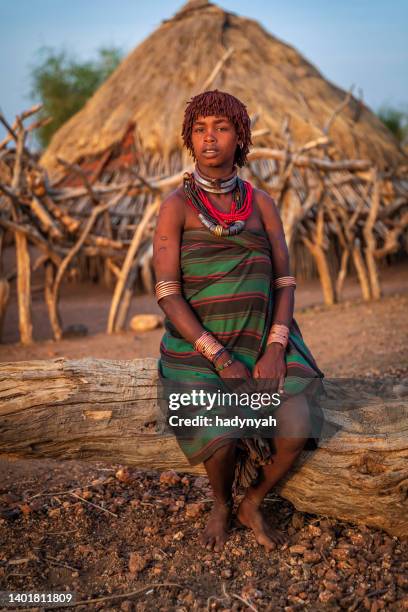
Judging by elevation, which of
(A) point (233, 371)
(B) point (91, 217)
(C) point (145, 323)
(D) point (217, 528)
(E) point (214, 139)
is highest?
(E) point (214, 139)

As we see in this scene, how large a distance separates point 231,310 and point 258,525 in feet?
2.66

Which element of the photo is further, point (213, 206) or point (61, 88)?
point (61, 88)

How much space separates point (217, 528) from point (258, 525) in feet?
0.51

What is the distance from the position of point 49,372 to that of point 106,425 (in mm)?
293

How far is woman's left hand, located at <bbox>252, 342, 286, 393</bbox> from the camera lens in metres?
2.21

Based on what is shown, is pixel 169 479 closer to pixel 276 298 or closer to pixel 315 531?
pixel 315 531

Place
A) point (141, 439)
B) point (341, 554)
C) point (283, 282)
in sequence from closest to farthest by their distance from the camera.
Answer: point (341, 554) < point (141, 439) < point (283, 282)

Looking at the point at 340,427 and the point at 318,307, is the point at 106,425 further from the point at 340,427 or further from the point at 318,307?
the point at 318,307

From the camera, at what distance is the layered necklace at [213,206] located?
2.30 meters

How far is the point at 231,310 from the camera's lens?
7.46 ft

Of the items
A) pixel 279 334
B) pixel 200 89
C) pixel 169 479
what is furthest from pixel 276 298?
pixel 200 89

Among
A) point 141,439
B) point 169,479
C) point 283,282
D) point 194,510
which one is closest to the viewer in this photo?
point 141,439

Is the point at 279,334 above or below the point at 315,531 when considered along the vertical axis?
above

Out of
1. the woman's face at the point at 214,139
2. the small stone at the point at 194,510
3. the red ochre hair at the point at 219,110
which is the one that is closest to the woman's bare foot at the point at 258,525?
the small stone at the point at 194,510
